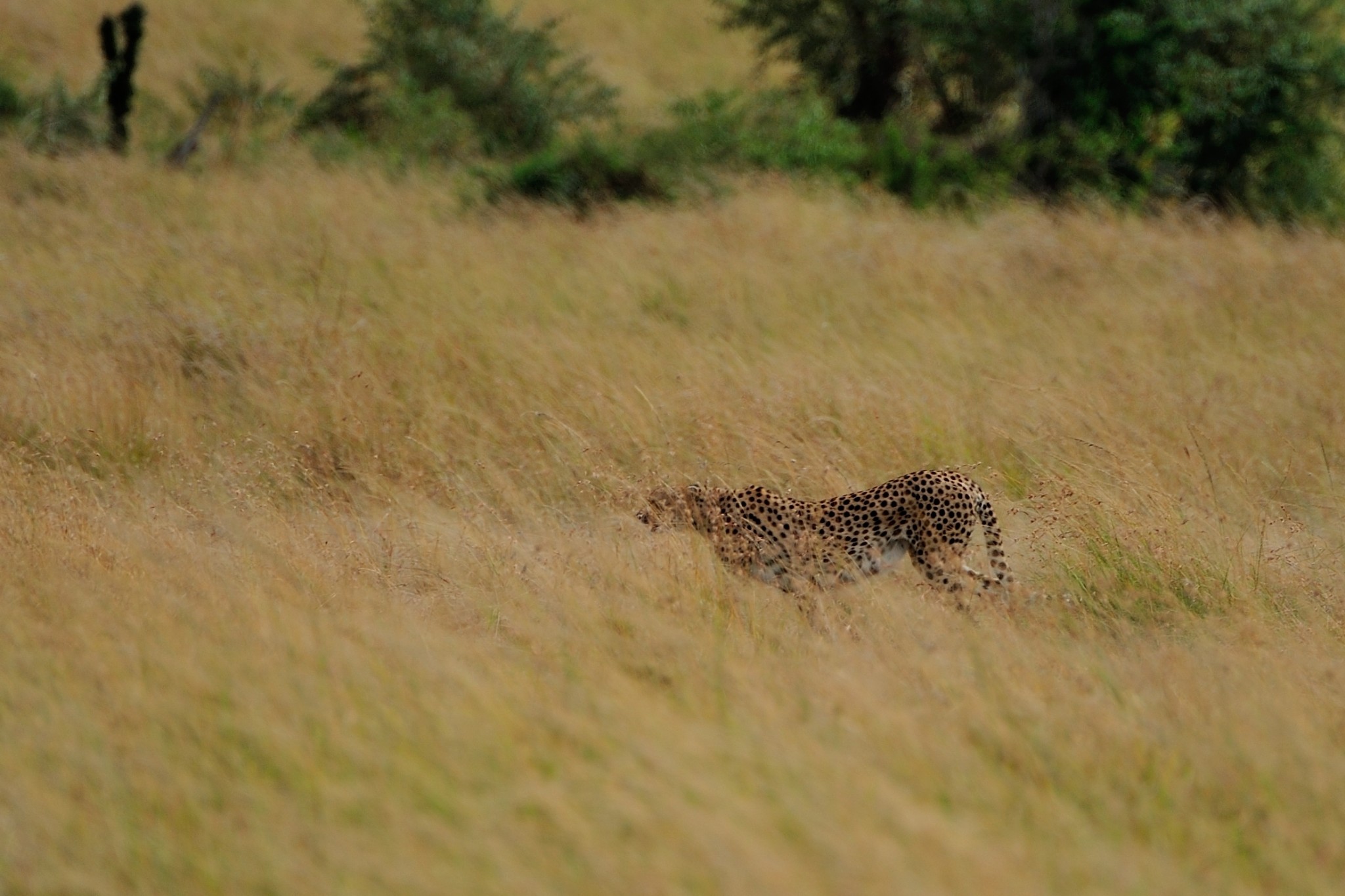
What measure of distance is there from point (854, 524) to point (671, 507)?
67cm

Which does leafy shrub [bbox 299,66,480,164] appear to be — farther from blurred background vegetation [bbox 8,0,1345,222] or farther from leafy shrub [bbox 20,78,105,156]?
leafy shrub [bbox 20,78,105,156]

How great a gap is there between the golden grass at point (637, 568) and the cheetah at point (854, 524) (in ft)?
0.45

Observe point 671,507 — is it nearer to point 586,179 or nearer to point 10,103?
point 586,179

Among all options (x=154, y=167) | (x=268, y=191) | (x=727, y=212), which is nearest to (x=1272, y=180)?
(x=727, y=212)

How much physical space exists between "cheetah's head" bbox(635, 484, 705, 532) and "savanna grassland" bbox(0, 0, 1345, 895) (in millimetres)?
95

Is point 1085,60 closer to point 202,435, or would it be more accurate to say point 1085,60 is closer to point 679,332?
point 679,332

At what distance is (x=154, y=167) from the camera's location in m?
12.6

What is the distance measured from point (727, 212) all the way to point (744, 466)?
5.01 m

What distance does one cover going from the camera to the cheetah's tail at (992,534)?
540cm

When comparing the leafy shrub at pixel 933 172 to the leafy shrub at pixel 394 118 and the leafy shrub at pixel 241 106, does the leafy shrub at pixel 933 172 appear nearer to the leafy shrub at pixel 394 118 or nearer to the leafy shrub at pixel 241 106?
the leafy shrub at pixel 394 118

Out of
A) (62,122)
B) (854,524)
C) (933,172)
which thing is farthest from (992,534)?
(62,122)

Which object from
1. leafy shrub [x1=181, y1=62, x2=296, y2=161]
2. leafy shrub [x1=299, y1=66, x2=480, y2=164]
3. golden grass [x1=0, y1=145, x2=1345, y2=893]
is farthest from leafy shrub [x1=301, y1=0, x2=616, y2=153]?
golden grass [x1=0, y1=145, x2=1345, y2=893]

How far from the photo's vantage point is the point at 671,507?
542 cm

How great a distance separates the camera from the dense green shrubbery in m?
13.6
